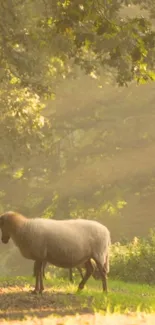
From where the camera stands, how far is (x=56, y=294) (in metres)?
9.84

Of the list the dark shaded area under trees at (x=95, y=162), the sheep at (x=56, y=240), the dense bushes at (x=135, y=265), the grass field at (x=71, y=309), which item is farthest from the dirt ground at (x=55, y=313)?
the dark shaded area under trees at (x=95, y=162)

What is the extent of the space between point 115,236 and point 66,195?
20.8 feet

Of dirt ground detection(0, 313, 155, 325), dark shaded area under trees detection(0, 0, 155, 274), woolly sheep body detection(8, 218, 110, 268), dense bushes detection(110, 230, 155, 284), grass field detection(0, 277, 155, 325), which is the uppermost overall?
dark shaded area under trees detection(0, 0, 155, 274)

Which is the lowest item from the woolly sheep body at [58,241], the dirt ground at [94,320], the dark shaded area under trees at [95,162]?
the dirt ground at [94,320]

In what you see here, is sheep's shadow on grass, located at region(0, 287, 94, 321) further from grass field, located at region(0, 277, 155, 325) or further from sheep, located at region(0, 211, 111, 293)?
sheep, located at region(0, 211, 111, 293)

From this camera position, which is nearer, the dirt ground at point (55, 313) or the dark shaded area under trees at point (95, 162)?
the dirt ground at point (55, 313)

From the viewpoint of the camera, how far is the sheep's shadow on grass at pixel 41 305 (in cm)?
774

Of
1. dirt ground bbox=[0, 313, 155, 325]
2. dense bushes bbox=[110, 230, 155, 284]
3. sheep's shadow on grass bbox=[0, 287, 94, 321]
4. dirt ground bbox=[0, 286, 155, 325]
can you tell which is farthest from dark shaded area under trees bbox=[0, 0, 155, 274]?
dirt ground bbox=[0, 313, 155, 325]

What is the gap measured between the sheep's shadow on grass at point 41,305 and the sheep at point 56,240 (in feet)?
1.79

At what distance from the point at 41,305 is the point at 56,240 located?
1486mm

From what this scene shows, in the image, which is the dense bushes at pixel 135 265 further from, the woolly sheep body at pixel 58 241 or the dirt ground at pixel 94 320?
the dirt ground at pixel 94 320

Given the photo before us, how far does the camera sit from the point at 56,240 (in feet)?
31.3

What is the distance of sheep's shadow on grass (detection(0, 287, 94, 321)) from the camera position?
7.74 m

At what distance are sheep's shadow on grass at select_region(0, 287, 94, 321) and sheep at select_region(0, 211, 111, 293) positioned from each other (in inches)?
21.5
